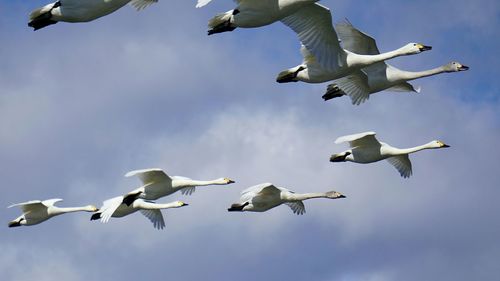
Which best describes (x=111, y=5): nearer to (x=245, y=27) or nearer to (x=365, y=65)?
(x=245, y=27)

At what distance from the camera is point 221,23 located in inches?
1407

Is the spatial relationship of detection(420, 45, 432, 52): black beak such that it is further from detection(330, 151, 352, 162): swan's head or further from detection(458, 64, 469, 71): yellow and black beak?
detection(330, 151, 352, 162): swan's head

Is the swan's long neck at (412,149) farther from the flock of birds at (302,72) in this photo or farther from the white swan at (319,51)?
the white swan at (319,51)

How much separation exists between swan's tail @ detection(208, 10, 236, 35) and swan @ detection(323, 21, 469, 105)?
241 inches

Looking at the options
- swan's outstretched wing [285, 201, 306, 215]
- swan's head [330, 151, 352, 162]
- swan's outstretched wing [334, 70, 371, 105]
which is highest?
swan's outstretched wing [334, 70, 371, 105]

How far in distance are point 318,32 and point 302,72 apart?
2087 millimetres

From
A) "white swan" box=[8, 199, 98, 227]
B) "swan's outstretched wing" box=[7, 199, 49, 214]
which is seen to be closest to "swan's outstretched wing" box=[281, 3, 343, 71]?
"swan's outstretched wing" box=[7, 199, 49, 214]

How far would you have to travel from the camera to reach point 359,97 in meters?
41.2

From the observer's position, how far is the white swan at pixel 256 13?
114 feet

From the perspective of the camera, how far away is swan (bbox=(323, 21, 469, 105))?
41125 millimetres

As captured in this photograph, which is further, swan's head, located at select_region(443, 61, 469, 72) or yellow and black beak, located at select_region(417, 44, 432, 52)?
swan's head, located at select_region(443, 61, 469, 72)

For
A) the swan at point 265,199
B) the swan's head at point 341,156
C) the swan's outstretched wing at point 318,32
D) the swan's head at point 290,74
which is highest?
the swan's outstretched wing at point 318,32

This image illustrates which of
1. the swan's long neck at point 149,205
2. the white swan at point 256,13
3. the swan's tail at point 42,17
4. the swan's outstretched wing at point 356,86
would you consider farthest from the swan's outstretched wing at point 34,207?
the white swan at point 256,13

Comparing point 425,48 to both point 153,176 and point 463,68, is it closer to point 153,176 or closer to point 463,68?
point 463,68
